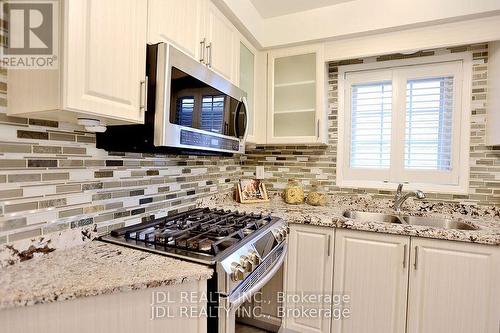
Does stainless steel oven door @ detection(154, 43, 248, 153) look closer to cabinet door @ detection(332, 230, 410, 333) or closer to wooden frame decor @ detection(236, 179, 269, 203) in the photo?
wooden frame decor @ detection(236, 179, 269, 203)

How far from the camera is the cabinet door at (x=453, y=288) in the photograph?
1419mm

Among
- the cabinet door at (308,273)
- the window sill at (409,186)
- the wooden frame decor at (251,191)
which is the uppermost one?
the window sill at (409,186)

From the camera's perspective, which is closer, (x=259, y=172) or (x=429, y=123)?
(x=429, y=123)

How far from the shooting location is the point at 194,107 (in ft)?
4.27

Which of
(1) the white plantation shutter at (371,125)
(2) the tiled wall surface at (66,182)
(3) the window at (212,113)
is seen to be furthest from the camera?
(1) the white plantation shutter at (371,125)

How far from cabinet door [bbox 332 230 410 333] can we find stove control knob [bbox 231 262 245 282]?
0.88m

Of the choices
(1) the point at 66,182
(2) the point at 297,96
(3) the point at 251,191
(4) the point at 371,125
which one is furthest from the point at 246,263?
(4) the point at 371,125

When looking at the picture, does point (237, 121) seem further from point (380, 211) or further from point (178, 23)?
point (380, 211)

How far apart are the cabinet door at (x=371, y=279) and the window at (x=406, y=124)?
2.30ft

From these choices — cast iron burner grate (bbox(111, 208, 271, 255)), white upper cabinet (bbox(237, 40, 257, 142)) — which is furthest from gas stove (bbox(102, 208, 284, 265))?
white upper cabinet (bbox(237, 40, 257, 142))

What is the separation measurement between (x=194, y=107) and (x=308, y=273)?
1.29m

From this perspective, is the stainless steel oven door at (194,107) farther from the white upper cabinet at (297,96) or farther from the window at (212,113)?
the white upper cabinet at (297,96)

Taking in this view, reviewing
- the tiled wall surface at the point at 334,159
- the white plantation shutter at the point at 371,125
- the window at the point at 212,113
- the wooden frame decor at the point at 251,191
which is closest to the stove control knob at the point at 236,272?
the window at the point at 212,113

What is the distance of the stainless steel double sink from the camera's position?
1.80 meters
